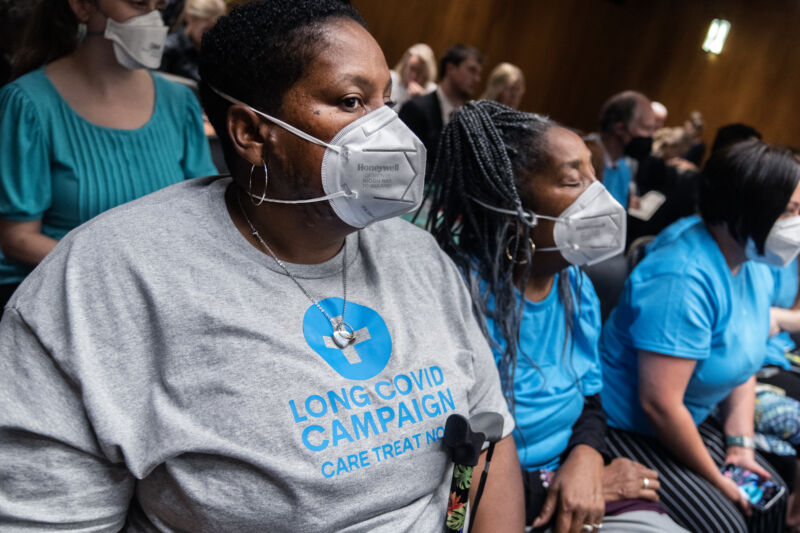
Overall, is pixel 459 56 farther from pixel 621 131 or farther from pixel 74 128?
pixel 74 128

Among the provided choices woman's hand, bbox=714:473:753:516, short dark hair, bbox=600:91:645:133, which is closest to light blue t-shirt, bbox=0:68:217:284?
woman's hand, bbox=714:473:753:516

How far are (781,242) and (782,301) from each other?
2.70 ft

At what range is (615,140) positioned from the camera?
170 inches

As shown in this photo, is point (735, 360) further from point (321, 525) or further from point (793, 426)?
point (321, 525)

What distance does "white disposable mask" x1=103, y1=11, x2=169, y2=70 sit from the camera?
166cm

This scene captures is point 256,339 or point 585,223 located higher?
point 585,223

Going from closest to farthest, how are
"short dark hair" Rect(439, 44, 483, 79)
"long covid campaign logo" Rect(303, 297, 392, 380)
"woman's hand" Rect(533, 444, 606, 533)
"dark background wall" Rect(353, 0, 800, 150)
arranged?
"long covid campaign logo" Rect(303, 297, 392, 380)
"woman's hand" Rect(533, 444, 606, 533)
"short dark hair" Rect(439, 44, 483, 79)
"dark background wall" Rect(353, 0, 800, 150)

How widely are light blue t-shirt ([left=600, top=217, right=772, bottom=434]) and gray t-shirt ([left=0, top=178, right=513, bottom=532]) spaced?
95 cm

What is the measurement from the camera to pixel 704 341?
5.91 ft

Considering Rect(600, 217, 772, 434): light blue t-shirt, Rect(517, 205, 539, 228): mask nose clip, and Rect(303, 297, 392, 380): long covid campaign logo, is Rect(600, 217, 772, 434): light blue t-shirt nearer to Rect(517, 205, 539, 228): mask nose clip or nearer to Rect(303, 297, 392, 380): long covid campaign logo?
Rect(517, 205, 539, 228): mask nose clip

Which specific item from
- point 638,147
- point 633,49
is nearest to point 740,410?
point 638,147

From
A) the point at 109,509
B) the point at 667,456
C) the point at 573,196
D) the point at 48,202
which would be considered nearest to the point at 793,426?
the point at 667,456

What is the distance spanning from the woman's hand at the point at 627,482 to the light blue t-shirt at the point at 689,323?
30 cm

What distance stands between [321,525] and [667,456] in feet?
4.17
